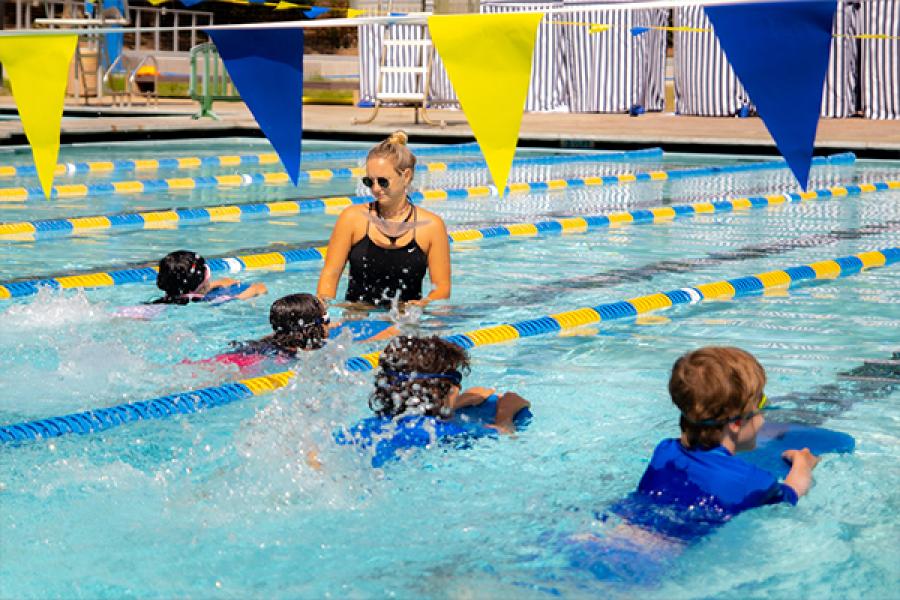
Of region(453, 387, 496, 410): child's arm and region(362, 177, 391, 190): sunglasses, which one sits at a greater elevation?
region(362, 177, 391, 190): sunglasses

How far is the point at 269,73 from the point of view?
5.58 meters

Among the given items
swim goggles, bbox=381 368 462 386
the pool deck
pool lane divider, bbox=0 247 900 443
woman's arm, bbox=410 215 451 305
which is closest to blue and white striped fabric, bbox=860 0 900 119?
the pool deck

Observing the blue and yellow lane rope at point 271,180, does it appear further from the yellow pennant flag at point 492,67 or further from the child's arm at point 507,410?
the child's arm at point 507,410

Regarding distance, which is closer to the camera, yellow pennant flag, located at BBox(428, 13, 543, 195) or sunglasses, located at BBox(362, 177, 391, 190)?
yellow pennant flag, located at BBox(428, 13, 543, 195)

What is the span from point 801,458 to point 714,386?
618 mm

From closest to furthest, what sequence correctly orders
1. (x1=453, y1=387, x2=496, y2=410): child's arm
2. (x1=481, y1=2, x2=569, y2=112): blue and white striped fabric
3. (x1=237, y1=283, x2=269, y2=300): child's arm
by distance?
(x1=453, y1=387, x2=496, y2=410): child's arm
(x1=237, y1=283, x2=269, y2=300): child's arm
(x1=481, y1=2, x2=569, y2=112): blue and white striped fabric

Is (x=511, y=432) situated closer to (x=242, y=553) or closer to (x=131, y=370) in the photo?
(x=242, y=553)

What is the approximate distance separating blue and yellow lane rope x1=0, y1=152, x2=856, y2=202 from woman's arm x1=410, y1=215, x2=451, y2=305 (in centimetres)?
522

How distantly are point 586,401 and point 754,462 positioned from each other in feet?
3.30

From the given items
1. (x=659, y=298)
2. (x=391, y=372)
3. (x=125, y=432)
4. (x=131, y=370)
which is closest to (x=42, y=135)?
(x=131, y=370)

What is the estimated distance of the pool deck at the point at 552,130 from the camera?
14594mm

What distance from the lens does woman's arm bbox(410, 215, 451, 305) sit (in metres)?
5.55

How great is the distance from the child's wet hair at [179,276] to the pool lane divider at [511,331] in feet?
Result: 3.80

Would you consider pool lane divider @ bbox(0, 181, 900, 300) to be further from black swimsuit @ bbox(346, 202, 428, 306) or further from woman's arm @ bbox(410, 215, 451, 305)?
woman's arm @ bbox(410, 215, 451, 305)
